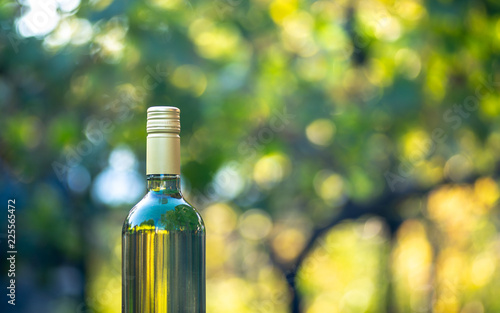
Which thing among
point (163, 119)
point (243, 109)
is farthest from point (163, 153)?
point (243, 109)

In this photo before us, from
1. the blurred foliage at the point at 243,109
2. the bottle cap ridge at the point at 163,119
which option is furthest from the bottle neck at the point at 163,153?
the blurred foliage at the point at 243,109

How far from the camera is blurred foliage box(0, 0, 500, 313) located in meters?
1.54

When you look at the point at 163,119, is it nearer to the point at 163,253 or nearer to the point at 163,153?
the point at 163,153

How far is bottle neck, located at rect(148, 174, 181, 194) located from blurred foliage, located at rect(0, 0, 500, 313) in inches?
34.5

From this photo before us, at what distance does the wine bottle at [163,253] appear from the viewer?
0.55m

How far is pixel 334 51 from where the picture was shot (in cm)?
199

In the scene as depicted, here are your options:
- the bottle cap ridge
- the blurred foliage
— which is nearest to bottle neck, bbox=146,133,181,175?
the bottle cap ridge

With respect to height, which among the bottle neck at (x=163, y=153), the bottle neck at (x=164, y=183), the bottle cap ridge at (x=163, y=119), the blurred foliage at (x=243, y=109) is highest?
the blurred foliage at (x=243, y=109)

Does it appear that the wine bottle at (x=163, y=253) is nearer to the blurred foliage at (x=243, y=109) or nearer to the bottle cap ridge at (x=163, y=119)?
the bottle cap ridge at (x=163, y=119)

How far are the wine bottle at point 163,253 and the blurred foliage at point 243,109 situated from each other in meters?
0.88

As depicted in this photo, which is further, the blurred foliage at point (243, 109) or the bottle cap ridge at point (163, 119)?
the blurred foliage at point (243, 109)

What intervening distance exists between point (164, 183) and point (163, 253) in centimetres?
7

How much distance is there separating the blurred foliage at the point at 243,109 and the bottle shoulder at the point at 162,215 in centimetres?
88

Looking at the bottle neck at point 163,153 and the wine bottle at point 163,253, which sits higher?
the bottle neck at point 163,153
